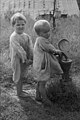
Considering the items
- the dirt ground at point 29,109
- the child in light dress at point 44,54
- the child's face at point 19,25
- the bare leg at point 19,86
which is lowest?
the dirt ground at point 29,109

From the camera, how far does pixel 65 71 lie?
3.39 metres

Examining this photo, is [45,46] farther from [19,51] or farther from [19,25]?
Answer: [19,25]

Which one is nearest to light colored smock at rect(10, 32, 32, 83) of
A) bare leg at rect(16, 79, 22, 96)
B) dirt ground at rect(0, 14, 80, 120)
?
bare leg at rect(16, 79, 22, 96)

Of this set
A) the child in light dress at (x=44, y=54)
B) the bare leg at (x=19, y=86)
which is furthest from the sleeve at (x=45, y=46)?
the bare leg at (x=19, y=86)

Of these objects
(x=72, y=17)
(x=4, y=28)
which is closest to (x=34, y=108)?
(x=4, y=28)

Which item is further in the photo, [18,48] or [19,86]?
[19,86]

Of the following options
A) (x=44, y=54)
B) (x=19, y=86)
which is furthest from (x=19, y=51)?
(x=19, y=86)

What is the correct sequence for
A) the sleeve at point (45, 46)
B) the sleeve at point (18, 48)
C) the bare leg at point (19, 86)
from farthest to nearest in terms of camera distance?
1. the bare leg at point (19, 86)
2. the sleeve at point (18, 48)
3. the sleeve at point (45, 46)

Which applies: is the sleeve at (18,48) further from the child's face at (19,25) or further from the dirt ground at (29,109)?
the dirt ground at (29,109)

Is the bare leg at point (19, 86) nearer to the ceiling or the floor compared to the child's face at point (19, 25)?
nearer to the floor

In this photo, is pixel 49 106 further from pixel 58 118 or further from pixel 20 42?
pixel 20 42

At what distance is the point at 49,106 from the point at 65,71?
1.92 feet

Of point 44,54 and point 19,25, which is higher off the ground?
point 19,25

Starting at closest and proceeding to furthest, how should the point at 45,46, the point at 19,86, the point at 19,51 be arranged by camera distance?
1. the point at 45,46
2. the point at 19,51
3. the point at 19,86
